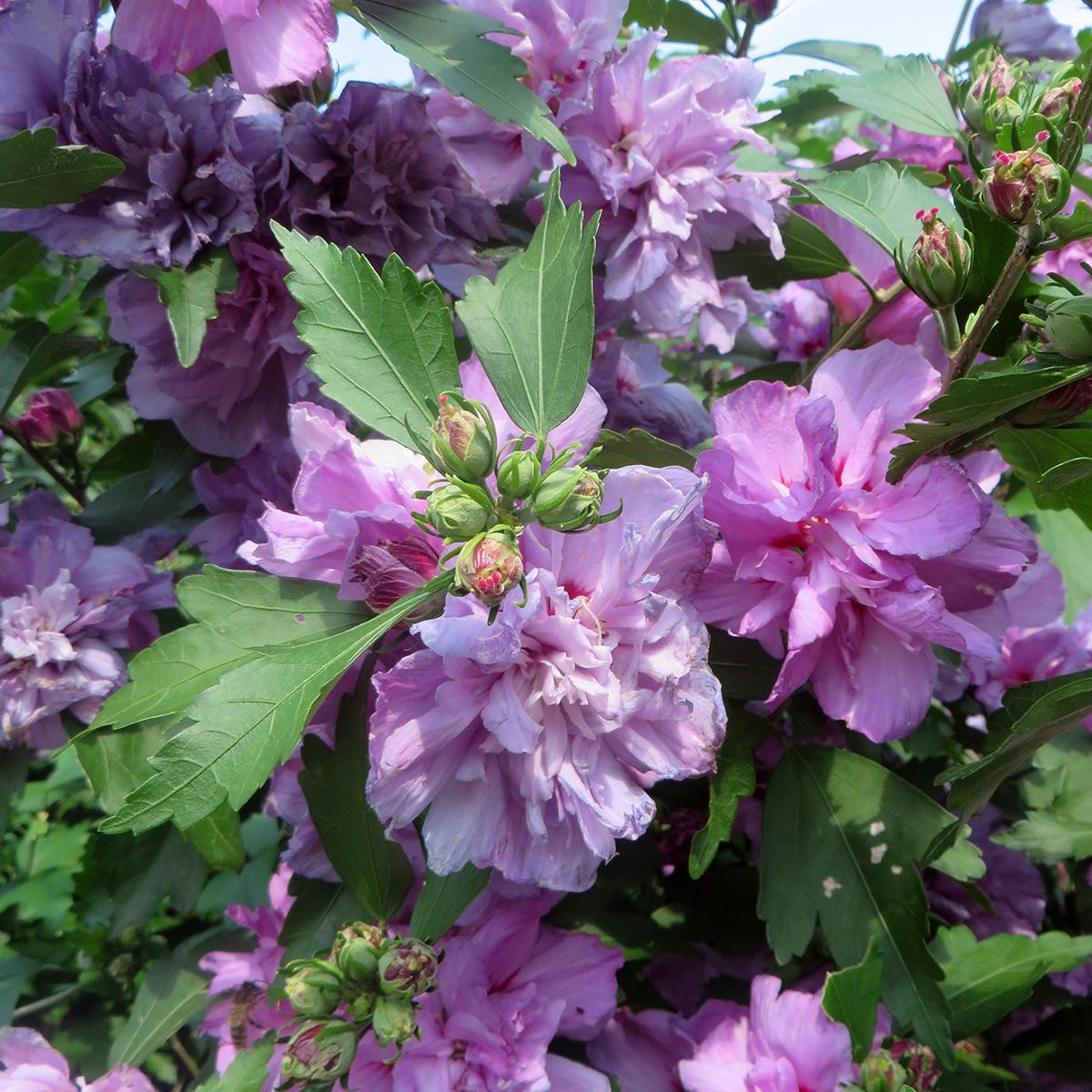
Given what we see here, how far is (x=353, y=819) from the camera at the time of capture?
79 centimetres

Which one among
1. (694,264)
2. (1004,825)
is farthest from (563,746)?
(1004,825)

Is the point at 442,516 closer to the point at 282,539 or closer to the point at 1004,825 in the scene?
the point at 282,539

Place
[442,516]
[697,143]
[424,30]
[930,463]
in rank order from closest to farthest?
[442,516]
[930,463]
[424,30]
[697,143]

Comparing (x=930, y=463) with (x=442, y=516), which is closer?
(x=442, y=516)

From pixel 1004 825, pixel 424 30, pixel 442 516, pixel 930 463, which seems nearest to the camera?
pixel 442 516

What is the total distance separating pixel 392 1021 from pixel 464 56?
2.48 feet

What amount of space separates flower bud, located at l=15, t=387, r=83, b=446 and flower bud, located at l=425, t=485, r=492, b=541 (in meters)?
0.88

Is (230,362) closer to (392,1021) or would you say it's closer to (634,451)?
(634,451)

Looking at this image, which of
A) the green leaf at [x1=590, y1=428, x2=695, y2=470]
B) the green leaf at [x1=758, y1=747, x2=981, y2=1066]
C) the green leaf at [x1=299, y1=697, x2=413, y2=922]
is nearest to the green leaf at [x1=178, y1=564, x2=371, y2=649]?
the green leaf at [x1=299, y1=697, x2=413, y2=922]

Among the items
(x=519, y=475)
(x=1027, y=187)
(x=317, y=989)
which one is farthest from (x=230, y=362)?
(x=1027, y=187)

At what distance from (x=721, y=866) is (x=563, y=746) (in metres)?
0.66

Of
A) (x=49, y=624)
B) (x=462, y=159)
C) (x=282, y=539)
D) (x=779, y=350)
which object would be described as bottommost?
(x=49, y=624)

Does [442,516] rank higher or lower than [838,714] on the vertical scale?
higher

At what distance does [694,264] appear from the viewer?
A: 0.94m
